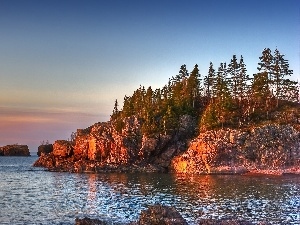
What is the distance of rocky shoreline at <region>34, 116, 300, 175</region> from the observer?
359 ft

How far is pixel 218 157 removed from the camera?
A: 111 metres

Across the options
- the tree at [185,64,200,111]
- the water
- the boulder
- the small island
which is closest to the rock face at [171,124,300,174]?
the small island

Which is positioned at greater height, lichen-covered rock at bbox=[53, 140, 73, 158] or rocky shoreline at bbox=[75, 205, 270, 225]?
lichen-covered rock at bbox=[53, 140, 73, 158]

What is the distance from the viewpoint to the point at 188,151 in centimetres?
11700

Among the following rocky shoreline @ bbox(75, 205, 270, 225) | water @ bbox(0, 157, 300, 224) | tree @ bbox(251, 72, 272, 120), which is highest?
tree @ bbox(251, 72, 272, 120)

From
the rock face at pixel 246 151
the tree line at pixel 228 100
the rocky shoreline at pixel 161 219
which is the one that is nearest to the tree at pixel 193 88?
the tree line at pixel 228 100

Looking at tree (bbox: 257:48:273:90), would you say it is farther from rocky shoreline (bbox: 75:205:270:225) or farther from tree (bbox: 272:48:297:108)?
rocky shoreline (bbox: 75:205:270:225)

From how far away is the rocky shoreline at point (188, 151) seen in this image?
359 feet

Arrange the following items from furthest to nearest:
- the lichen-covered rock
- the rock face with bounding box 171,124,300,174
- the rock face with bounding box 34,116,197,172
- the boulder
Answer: the lichen-covered rock → the rock face with bounding box 34,116,197,172 → the rock face with bounding box 171,124,300,174 → the boulder

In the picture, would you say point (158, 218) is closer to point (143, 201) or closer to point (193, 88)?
point (143, 201)

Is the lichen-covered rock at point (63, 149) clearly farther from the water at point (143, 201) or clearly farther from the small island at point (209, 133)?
the water at point (143, 201)

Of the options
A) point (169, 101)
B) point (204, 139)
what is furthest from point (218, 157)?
point (169, 101)

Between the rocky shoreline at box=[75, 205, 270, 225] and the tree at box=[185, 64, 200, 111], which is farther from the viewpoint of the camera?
the tree at box=[185, 64, 200, 111]

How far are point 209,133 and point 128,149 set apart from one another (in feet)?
88.6
